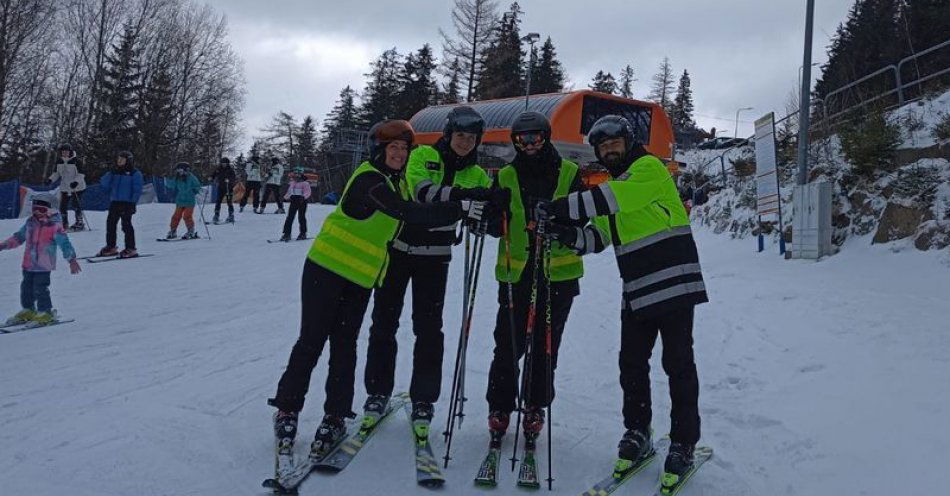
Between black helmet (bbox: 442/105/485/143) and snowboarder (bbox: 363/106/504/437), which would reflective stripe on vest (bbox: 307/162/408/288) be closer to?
snowboarder (bbox: 363/106/504/437)

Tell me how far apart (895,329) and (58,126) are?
119ft

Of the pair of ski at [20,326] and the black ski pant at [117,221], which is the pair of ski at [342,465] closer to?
the pair of ski at [20,326]

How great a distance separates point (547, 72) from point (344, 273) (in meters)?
51.3

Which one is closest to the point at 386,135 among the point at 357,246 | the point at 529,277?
the point at 357,246

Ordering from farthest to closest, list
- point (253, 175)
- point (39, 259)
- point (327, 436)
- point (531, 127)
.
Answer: point (253, 175), point (39, 259), point (531, 127), point (327, 436)

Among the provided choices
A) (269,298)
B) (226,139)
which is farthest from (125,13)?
(269,298)

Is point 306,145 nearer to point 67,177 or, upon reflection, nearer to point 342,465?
point 67,177

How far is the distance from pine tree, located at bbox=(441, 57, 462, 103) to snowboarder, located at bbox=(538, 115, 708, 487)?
40.5 meters

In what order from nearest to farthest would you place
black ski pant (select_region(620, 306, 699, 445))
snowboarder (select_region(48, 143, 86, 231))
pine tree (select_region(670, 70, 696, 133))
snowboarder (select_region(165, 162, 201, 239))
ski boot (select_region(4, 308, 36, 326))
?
1. black ski pant (select_region(620, 306, 699, 445))
2. ski boot (select_region(4, 308, 36, 326))
3. snowboarder (select_region(48, 143, 86, 231))
4. snowboarder (select_region(165, 162, 201, 239))
5. pine tree (select_region(670, 70, 696, 133))

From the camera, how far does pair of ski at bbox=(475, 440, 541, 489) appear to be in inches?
124

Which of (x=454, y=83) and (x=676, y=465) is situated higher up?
(x=454, y=83)

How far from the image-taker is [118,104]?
34469mm

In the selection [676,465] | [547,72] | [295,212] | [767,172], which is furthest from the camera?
[547,72]

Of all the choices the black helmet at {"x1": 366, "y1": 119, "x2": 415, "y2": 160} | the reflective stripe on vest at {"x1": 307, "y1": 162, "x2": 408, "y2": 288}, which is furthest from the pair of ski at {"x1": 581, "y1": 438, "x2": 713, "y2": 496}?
the black helmet at {"x1": 366, "y1": 119, "x2": 415, "y2": 160}
